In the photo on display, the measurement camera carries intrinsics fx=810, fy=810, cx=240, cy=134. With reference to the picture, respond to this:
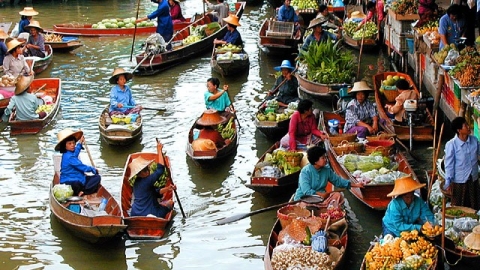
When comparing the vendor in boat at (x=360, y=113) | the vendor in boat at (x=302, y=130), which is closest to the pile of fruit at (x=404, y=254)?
the vendor in boat at (x=302, y=130)

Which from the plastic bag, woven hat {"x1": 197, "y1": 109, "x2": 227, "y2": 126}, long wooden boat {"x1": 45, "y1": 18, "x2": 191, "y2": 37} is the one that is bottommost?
long wooden boat {"x1": 45, "y1": 18, "x2": 191, "y2": 37}

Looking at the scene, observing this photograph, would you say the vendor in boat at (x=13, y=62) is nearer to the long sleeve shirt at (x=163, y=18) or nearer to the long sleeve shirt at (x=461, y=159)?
the long sleeve shirt at (x=163, y=18)

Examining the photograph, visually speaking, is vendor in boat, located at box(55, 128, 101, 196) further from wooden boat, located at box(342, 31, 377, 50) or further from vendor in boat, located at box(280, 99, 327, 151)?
wooden boat, located at box(342, 31, 377, 50)

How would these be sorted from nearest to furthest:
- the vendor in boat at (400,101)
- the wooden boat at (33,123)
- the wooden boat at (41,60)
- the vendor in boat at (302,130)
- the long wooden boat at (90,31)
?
the vendor in boat at (302,130)
the vendor in boat at (400,101)
the wooden boat at (33,123)
the wooden boat at (41,60)
the long wooden boat at (90,31)

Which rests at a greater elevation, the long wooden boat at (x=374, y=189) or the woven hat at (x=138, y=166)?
the woven hat at (x=138, y=166)

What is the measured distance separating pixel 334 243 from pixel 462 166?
1.81 m

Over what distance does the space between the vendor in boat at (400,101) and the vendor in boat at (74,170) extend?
15.9 feet

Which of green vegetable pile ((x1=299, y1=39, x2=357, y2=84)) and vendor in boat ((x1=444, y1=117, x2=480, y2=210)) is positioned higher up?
vendor in boat ((x1=444, y1=117, x2=480, y2=210))

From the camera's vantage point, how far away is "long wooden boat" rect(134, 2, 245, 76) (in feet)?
58.7

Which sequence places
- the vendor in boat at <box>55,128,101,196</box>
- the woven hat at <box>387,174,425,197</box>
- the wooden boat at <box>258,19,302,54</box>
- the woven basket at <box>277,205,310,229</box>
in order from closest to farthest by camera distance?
the woven hat at <box>387,174,425,197</box>
the woven basket at <box>277,205,310,229</box>
the vendor in boat at <box>55,128,101,196</box>
the wooden boat at <box>258,19,302,54</box>

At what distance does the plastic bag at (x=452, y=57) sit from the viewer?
11906 millimetres

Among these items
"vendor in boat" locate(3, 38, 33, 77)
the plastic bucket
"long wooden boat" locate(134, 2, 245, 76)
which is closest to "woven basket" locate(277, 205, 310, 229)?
the plastic bucket

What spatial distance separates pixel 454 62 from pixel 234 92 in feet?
19.2

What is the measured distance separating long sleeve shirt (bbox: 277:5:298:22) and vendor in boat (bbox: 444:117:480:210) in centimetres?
1021
